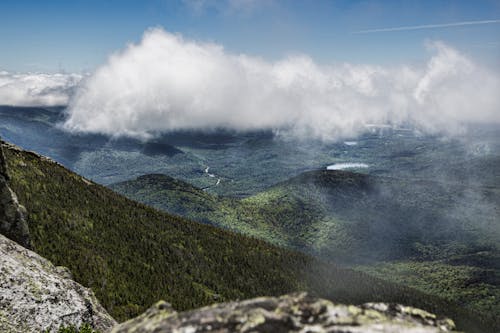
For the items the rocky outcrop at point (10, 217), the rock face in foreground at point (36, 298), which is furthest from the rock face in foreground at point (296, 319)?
the rocky outcrop at point (10, 217)

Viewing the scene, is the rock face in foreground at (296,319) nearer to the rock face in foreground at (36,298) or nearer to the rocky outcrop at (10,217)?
the rock face in foreground at (36,298)

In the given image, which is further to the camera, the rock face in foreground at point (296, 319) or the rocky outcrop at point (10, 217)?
the rocky outcrop at point (10, 217)

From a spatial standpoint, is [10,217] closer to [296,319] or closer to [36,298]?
[36,298]

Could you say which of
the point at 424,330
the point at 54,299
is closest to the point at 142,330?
the point at 424,330

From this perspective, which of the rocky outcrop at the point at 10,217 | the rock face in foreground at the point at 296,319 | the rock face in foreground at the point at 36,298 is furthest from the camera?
the rocky outcrop at the point at 10,217

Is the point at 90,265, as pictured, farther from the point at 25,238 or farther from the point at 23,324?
the point at 23,324

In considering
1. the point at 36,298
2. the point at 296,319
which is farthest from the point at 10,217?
the point at 296,319
